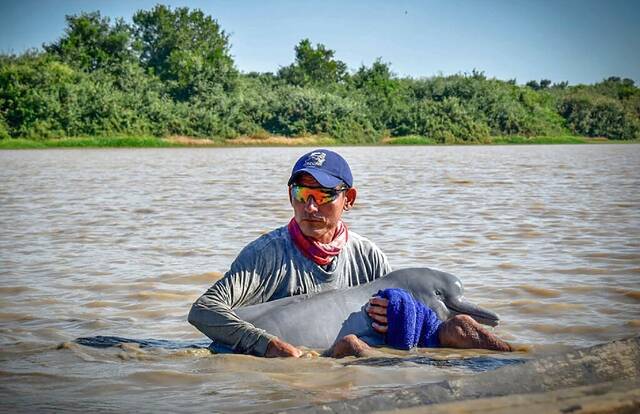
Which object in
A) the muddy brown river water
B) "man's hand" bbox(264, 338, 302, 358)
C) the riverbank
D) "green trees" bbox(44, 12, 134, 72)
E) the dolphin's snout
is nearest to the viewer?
the muddy brown river water

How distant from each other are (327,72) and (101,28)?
1515cm

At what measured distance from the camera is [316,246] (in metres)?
4.36

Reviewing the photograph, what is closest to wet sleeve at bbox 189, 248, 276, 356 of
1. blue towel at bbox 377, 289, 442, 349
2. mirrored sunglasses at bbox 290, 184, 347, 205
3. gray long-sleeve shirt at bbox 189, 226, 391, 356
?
gray long-sleeve shirt at bbox 189, 226, 391, 356

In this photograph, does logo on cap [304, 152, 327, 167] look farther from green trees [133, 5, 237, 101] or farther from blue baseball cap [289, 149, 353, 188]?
green trees [133, 5, 237, 101]

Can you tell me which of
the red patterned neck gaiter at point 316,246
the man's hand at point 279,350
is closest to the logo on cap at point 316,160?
the red patterned neck gaiter at point 316,246

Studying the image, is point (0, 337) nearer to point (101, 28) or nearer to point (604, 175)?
point (604, 175)

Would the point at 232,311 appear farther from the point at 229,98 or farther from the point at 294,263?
the point at 229,98

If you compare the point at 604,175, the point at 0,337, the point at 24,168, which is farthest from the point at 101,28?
the point at 0,337

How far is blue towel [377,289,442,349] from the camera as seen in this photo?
4.15 meters

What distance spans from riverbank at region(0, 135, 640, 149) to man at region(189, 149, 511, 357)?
36.8m

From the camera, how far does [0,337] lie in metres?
5.05

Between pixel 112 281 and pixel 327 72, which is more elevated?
pixel 327 72

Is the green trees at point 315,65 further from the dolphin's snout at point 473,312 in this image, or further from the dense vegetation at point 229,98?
the dolphin's snout at point 473,312

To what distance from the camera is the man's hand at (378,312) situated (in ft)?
13.8
